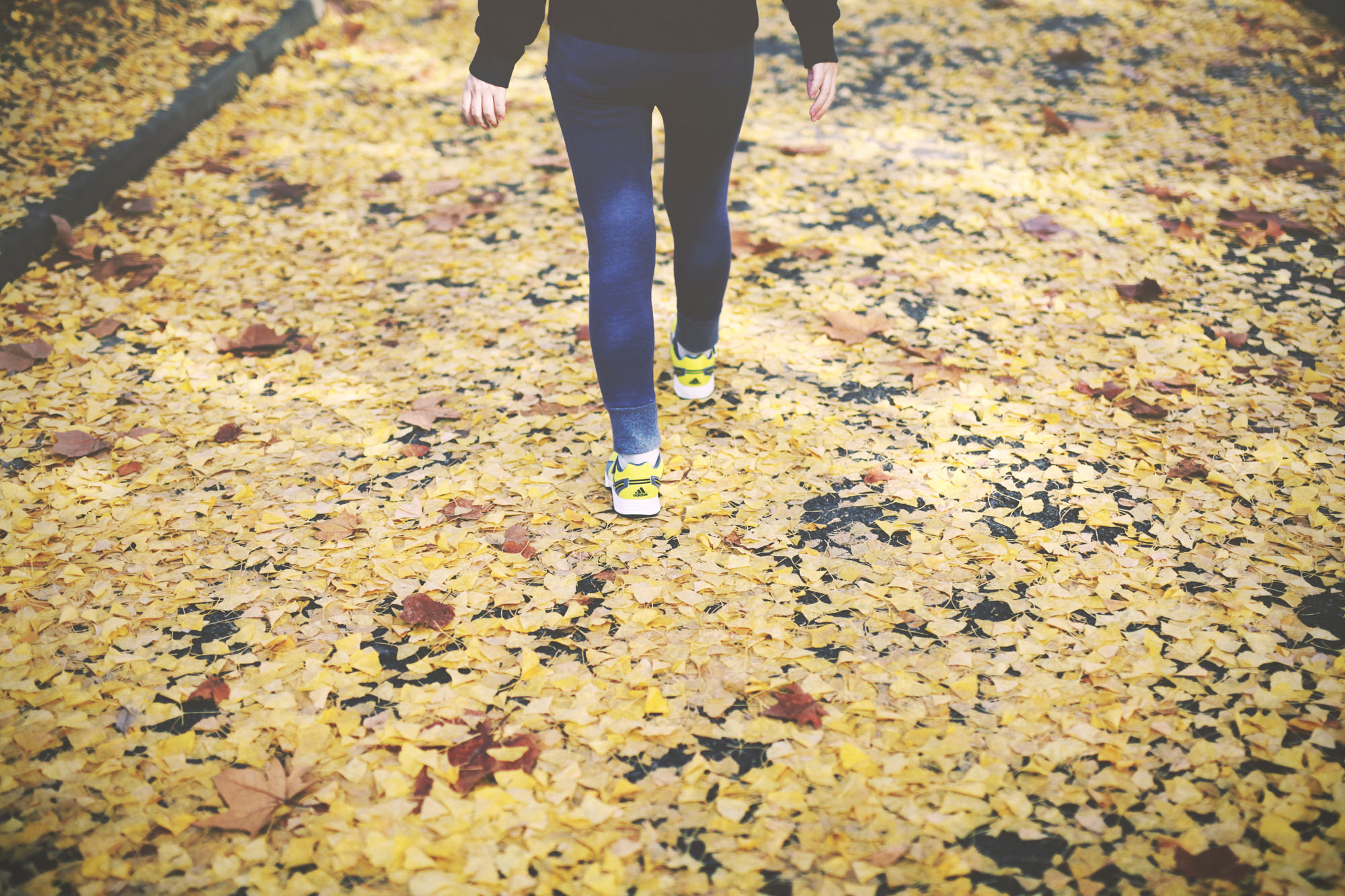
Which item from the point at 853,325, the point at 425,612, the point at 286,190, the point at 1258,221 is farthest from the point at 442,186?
the point at 1258,221

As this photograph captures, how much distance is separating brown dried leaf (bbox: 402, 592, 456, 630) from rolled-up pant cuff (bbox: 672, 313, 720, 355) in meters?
1.17

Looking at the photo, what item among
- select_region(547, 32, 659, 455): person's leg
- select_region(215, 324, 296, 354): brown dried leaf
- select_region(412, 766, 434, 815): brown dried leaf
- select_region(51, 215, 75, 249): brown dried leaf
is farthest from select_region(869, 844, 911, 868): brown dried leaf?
select_region(51, 215, 75, 249): brown dried leaf

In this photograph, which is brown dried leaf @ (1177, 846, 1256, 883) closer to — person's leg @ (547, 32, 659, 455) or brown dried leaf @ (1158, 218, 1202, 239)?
person's leg @ (547, 32, 659, 455)

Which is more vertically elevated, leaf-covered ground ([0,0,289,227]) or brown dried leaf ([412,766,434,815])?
leaf-covered ground ([0,0,289,227])

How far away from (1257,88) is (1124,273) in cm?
267

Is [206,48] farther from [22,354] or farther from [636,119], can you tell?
[636,119]

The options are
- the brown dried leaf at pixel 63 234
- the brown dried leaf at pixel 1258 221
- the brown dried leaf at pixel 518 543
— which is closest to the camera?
the brown dried leaf at pixel 518 543

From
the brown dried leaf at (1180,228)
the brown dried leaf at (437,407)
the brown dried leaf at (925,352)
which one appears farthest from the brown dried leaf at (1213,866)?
the brown dried leaf at (1180,228)

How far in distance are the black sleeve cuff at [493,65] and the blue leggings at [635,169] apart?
0.33ft

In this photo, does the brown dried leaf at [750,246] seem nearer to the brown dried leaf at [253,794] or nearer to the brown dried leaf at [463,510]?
the brown dried leaf at [463,510]

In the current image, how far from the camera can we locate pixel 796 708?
1.85m

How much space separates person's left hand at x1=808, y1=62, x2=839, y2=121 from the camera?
2164 millimetres

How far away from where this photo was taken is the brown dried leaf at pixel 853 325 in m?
3.12

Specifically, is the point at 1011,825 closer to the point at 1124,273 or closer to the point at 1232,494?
the point at 1232,494
